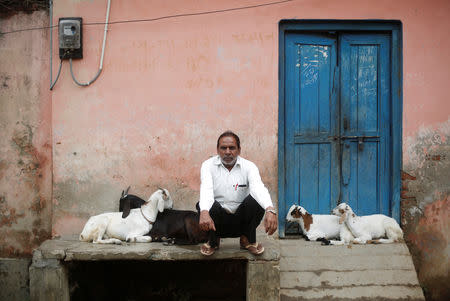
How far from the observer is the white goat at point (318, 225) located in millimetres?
4848

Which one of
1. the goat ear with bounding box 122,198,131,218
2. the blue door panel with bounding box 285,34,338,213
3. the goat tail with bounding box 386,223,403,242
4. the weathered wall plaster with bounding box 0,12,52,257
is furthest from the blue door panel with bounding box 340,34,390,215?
the weathered wall plaster with bounding box 0,12,52,257

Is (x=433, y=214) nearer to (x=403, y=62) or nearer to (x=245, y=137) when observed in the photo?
(x=403, y=62)

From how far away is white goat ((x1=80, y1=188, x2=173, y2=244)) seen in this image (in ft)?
14.8

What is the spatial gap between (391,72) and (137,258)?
11.5 ft

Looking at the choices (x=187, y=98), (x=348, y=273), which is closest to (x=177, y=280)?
(x=348, y=273)

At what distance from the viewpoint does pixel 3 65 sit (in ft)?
17.0

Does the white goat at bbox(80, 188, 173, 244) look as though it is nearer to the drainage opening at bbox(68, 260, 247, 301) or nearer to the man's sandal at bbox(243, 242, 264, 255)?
the drainage opening at bbox(68, 260, 247, 301)

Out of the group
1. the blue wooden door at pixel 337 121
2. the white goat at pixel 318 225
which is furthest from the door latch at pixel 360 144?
the white goat at pixel 318 225

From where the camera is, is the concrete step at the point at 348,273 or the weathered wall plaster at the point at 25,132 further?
the weathered wall plaster at the point at 25,132

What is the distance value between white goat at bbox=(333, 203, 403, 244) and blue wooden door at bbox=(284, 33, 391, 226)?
30cm

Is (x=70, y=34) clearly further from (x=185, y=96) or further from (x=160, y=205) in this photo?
(x=160, y=205)

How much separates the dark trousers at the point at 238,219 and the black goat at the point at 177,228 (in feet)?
1.55

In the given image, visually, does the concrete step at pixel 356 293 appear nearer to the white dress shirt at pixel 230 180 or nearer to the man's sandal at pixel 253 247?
the man's sandal at pixel 253 247

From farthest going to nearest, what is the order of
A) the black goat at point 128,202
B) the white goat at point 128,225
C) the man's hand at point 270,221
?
1. the black goat at point 128,202
2. the white goat at point 128,225
3. the man's hand at point 270,221
